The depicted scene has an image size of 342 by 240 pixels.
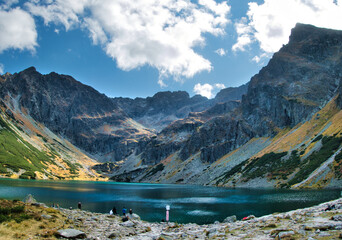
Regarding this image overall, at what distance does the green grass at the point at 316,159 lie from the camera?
3938 inches

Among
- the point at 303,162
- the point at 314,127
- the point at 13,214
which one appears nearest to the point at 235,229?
the point at 13,214

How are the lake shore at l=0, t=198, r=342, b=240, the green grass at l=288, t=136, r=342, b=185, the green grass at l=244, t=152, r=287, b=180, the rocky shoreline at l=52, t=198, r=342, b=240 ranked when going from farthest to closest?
the green grass at l=244, t=152, r=287, b=180, the green grass at l=288, t=136, r=342, b=185, the lake shore at l=0, t=198, r=342, b=240, the rocky shoreline at l=52, t=198, r=342, b=240

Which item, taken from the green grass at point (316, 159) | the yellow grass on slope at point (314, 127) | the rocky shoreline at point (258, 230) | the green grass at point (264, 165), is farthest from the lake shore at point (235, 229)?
the yellow grass on slope at point (314, 127)

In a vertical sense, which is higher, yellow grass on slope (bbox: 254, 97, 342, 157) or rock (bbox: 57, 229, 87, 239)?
yellow grass on slope (bbox: 254, 97, 342, 157)

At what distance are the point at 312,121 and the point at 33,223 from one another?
177 meters

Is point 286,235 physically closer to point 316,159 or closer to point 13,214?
point 13,214

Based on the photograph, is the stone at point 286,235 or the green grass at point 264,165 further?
the green grass at point 264,165

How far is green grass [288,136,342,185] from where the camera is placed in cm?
10003

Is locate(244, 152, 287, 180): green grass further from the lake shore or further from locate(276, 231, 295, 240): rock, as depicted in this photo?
locate(276, 231, 295, 240): rock

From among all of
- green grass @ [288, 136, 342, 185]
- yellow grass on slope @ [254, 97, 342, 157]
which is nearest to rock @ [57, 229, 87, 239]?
green grass @ [288, 136, 342, 185]

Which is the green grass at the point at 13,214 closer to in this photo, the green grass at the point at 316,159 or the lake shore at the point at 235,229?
the lake shore at the point at 235,229

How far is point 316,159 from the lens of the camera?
10456 centimetres

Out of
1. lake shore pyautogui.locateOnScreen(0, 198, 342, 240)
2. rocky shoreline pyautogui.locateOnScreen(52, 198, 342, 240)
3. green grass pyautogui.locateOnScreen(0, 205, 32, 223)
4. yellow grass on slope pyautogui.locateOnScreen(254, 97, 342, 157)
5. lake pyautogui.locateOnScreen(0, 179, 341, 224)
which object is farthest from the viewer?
yellow grass on slope pyautogui.locateOnScreen(254, 97, 342, 157)

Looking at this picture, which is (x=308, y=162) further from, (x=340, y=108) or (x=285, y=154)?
(x=340, y=108)
